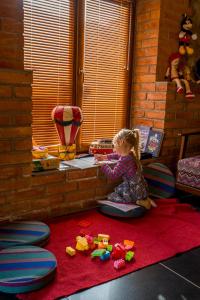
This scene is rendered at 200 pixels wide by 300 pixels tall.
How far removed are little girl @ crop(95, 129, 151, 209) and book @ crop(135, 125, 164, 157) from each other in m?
0.60

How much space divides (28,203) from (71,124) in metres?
0.78

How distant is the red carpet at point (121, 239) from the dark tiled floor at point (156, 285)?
5 cm

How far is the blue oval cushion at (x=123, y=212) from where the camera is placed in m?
2.58

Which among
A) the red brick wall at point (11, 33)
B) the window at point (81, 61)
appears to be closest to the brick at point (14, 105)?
the red brick wall at point (11, 33)

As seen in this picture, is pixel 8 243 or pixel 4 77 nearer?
pixel 8 243

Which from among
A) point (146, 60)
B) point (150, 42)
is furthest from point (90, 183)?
point (150, 42)

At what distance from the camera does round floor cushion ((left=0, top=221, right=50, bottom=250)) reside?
202cm

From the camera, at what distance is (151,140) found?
3389 mm

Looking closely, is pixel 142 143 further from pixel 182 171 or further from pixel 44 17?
pixel 44 17

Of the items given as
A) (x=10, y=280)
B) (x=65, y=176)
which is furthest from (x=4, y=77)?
(x=10, y=280)

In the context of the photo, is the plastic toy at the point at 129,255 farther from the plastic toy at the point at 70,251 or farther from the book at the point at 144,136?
the book at the point at 144,136

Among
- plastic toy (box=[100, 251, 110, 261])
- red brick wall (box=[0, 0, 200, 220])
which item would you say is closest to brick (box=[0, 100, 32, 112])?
red brick wall (box=[0, 0, 200, 220])

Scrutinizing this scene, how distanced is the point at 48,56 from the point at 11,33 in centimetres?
66

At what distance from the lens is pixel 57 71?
294 cm
